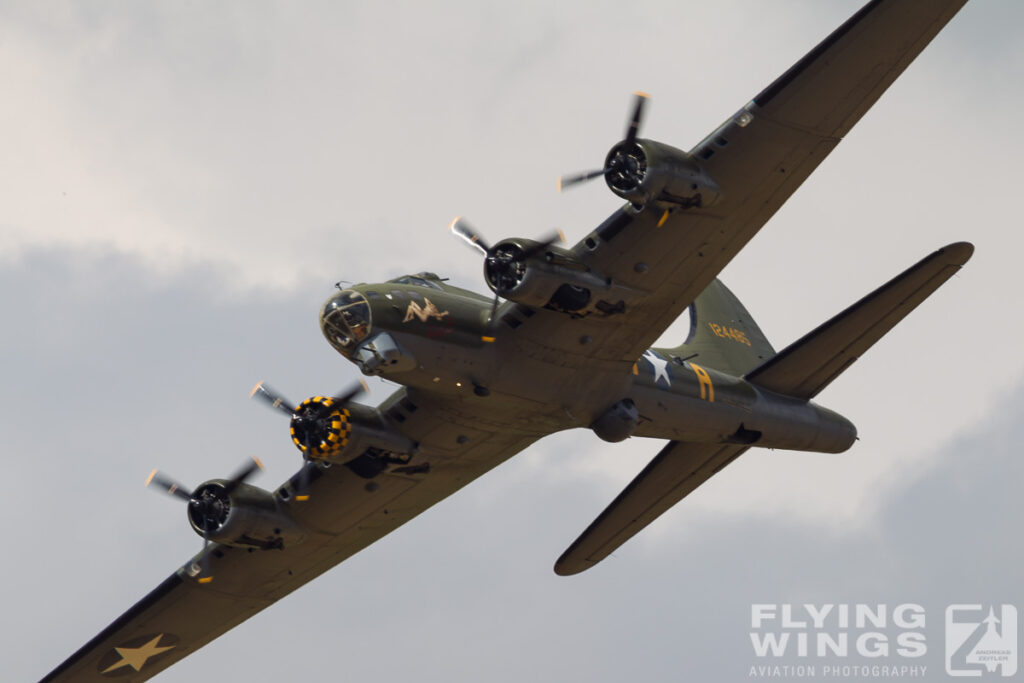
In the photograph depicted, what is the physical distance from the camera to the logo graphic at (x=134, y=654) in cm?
3791

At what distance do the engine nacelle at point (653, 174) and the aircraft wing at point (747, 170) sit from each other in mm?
529

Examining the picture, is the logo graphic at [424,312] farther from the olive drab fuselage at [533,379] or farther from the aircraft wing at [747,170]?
the aircraft wing at [747,170]

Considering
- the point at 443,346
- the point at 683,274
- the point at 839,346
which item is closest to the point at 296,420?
the point at 443,346

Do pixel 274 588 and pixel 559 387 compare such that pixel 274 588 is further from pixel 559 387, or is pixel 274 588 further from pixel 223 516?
pixel 559 387

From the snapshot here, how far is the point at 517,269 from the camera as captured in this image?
30.2 metres

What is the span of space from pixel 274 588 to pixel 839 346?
15436 millimetres

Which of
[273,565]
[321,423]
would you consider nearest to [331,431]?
[321,423]

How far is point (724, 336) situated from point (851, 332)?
223 inches

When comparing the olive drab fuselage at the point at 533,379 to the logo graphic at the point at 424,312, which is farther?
the logo graphic at the point at 424,312

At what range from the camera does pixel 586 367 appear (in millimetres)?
32469

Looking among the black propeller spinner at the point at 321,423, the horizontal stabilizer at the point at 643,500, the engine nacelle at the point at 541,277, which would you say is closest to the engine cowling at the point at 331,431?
the black propeller spinner at the point at 321,423

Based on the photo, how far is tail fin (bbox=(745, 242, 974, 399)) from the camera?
3309 centimetres

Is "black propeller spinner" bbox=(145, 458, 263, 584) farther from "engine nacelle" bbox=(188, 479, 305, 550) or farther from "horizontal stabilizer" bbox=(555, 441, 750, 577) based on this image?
"horizontal stabilizer" bbox=(555, 441, 750, 577)

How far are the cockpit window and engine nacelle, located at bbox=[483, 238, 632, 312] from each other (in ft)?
8.53
